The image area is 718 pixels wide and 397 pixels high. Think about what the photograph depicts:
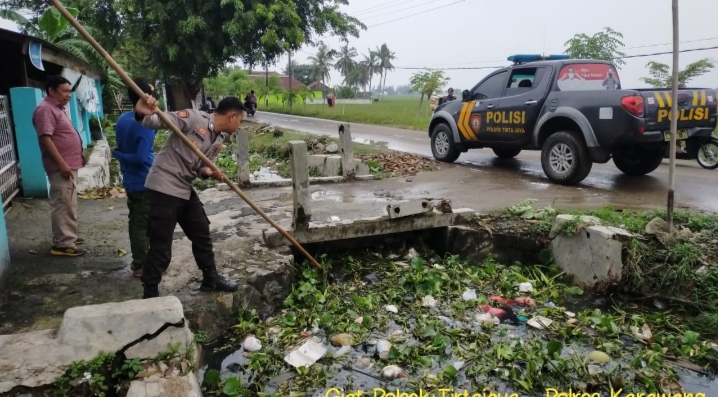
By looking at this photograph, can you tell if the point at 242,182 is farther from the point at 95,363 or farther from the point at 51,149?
the point at 95,363

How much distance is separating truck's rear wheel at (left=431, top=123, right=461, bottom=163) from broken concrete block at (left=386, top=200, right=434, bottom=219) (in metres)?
4.31

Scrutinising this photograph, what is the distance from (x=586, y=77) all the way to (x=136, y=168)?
261 inches

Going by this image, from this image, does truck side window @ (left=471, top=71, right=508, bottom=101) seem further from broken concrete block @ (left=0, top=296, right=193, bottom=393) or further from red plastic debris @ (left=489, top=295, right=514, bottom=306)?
broken concrete block @ (left=0, top=296, right=193, bottom=393)

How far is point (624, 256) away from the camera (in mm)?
4480

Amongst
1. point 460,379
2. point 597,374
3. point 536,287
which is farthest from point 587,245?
point 460,379

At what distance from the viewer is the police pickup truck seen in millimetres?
6426

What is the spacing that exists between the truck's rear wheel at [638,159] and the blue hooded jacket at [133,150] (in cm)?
676

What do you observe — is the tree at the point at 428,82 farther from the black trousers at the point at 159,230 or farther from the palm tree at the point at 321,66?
the palm tree at the point at 321,66

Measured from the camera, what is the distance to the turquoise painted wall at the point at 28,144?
20.3 feet

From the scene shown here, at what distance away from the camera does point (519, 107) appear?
7.80 m

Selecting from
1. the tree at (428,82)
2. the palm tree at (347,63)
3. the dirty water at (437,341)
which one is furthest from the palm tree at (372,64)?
the dirty water at (437,341)

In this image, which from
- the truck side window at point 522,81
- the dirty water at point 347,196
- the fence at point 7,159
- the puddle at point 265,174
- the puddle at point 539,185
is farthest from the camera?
the puddle at point 265,174

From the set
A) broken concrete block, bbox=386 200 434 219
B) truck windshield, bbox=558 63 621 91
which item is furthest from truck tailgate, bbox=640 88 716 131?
broken concrete block, bbox=386 200 434 219

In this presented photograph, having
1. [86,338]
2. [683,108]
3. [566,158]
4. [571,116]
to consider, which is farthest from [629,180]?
[86,338]
